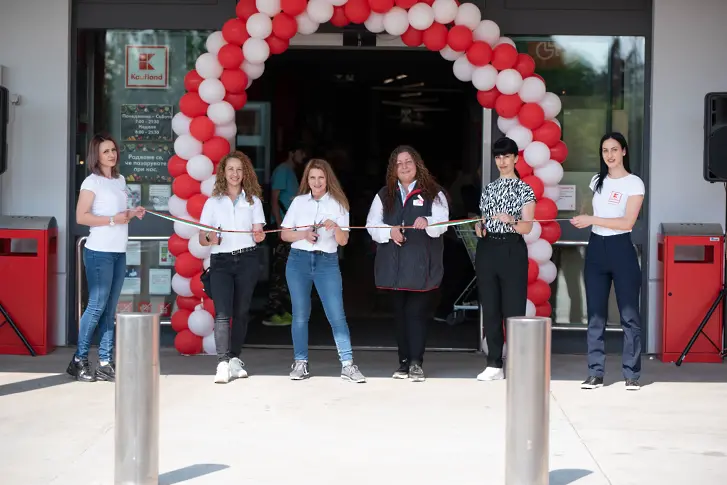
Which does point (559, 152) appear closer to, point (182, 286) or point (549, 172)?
point (549, 172)

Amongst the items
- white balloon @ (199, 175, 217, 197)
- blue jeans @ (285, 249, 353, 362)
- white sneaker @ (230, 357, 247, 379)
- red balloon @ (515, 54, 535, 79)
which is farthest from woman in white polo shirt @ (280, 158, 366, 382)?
red balloon @ (515, 54, 535, 79)

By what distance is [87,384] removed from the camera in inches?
313

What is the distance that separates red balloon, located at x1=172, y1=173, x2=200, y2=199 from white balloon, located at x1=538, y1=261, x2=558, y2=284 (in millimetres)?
2758

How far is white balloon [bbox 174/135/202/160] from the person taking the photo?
28.8 ft

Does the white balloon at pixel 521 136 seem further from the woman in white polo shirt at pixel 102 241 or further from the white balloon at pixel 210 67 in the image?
the woman in white polo shirt at pixel 102 241

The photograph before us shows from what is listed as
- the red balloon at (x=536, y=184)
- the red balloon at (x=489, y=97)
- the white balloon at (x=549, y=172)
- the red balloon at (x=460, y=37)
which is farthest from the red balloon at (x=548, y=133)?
the red balloon at (x=460, y=37)

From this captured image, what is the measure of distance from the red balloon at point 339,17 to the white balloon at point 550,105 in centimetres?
164

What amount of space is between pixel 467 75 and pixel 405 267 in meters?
1.75

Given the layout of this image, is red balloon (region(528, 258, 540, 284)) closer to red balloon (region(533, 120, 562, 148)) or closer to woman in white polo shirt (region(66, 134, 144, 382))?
red balloon (region(533, 120, 562, 148))

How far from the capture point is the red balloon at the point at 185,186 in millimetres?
8805

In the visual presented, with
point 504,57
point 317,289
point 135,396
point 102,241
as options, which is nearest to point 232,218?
point 317,289

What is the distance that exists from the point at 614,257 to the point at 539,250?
1.01 meters

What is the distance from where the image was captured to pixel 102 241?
794 centimetres

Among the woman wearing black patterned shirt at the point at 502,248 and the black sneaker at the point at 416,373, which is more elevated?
the woman wearing black patterned shirt at the point at 502,248
